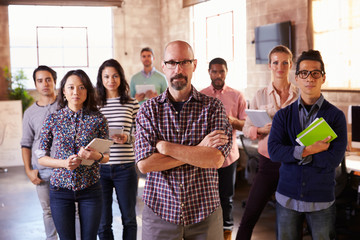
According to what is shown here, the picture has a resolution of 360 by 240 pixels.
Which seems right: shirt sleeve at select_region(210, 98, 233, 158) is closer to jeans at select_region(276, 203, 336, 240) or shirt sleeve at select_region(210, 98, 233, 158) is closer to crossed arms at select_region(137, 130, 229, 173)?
crossed arms at select_region(137, 130, 229, 173)

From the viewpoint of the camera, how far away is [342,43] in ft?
18.5

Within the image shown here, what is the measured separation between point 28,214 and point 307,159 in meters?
4.33

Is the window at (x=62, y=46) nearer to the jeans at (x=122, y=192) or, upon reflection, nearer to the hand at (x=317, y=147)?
the jeans at (x=122, y=192)

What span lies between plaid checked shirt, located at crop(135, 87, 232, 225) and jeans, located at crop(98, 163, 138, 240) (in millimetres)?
1370

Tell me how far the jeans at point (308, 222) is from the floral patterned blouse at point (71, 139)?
1.25 meters

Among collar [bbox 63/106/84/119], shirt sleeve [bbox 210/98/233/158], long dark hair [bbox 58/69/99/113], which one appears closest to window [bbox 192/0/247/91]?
long dark hair [bbox 58/69/99/113]

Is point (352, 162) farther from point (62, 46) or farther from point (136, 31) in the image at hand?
point (62, 46)

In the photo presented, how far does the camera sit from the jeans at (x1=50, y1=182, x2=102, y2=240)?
3.02 m

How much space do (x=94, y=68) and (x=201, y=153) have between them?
8913mm

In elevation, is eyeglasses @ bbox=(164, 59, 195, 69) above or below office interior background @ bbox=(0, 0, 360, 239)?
below

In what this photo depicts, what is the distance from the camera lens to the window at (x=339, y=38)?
17.9 feet

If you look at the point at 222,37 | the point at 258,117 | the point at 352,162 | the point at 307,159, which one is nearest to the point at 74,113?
the point at 258,117

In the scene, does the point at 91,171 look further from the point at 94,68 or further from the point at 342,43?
the point at 94,68

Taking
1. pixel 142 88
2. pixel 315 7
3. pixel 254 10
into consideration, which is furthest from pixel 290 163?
pixel 254 10
